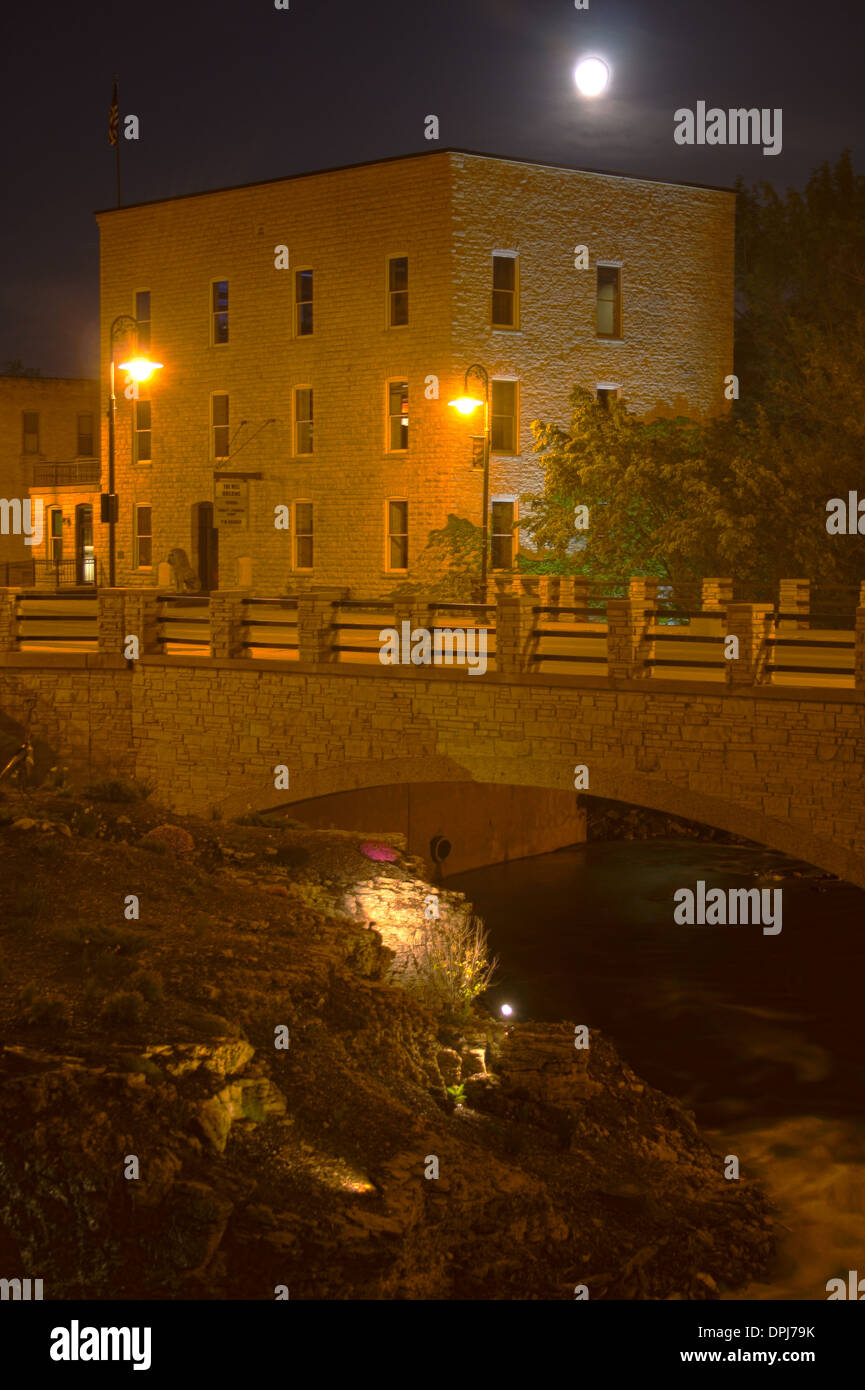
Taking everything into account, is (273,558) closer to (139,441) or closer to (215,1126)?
(139,441)

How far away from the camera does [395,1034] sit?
45.8ft

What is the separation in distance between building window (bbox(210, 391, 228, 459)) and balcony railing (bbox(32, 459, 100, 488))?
33.8 ft

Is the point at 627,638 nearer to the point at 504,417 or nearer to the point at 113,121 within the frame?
the point at 504,417

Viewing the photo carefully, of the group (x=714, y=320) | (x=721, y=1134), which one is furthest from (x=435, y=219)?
(x=721, y=1134)

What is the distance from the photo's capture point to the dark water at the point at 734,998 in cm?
1474

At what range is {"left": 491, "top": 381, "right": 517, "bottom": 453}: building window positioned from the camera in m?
35.3

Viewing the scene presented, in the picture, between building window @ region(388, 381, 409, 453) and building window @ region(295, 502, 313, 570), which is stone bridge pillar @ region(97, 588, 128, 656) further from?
building window @ region(295, 502, 313, 570)

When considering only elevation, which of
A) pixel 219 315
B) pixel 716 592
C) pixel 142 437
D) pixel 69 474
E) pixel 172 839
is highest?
pixel 69 474

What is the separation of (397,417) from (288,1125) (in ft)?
84.6

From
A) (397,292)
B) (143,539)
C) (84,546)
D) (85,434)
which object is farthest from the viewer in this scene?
(85,434)

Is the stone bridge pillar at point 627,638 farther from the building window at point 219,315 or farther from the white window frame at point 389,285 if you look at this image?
the building window at point 219,315

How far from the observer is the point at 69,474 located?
5503 centimetres

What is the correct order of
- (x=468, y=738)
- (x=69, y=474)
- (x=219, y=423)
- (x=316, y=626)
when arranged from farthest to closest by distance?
(x=69, y=474)
(x=219, y=423)
(x=316, y=626)
(x=468, y=738)

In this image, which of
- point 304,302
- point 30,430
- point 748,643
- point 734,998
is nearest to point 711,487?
point 304,302
